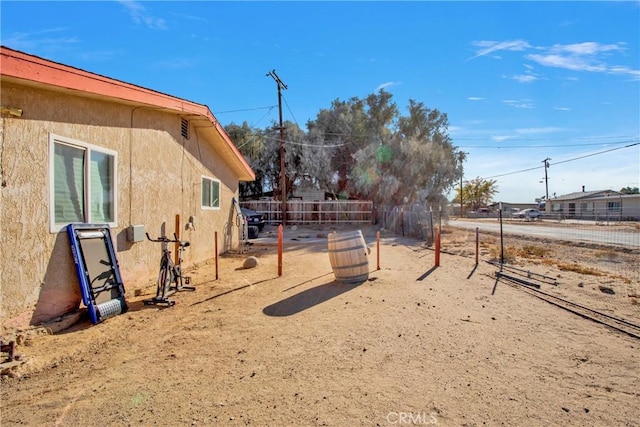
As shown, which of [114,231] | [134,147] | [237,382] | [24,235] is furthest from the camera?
[134,147]

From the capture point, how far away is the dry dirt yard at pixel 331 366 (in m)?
2.66

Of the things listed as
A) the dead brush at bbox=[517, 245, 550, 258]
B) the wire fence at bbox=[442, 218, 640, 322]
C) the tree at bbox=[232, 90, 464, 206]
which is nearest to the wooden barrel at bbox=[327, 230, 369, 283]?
the wire fence at bbox=[442, 218, 640, 322]

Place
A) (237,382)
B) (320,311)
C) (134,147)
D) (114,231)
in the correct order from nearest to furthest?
(237,382) → (320,311) → (114,231) → (134,147)

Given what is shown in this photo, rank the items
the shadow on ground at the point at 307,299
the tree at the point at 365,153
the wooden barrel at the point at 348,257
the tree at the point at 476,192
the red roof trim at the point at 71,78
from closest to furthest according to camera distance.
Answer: the red roof trim at the point at 71,78
the shadow on ground at the point at 307,299
the wooden barrel at the point at 348,257
the tree at the point at 365,153
the tree at the point at 476,192

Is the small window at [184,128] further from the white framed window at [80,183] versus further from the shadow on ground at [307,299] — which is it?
the shadow on ground at [307,299]

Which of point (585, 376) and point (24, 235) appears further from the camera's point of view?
point (24, 235)

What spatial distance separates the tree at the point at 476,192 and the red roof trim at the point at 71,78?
2974 inches

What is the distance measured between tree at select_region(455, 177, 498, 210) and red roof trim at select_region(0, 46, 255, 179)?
248ft

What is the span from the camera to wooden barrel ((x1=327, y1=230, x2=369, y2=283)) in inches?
264

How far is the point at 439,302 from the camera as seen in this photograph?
5652 mm

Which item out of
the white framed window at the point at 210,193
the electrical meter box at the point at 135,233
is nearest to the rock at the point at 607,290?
the electrical meter box at the point at 135,233

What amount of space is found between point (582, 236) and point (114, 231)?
19260mm

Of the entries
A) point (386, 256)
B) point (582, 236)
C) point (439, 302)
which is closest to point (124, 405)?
point (439, 302)

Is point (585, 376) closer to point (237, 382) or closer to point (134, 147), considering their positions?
point (237, 382)
